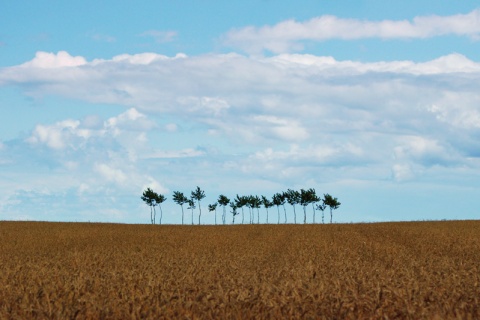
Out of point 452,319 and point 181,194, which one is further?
point 181,194

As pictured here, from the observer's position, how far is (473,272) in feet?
53.6

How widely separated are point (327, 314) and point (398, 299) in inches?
49.3

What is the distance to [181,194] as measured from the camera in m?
138

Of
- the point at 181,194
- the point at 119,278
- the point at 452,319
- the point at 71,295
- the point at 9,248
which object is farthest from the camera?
the point at 181,194

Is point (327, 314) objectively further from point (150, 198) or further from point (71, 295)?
point (150, 198)

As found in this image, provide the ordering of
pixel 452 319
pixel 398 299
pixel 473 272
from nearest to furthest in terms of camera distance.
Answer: pixel 452 319 → pixel 398 299 → pixel 473 272

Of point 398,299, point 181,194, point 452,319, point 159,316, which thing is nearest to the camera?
point 452,319

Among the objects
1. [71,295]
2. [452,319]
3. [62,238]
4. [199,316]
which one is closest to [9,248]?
[62,238]

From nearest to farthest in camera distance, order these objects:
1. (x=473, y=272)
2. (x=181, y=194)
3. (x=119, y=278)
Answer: (x=119, y=278)
(x=473, y=272)
(x=181, y=194)

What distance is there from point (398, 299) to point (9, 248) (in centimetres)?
3362

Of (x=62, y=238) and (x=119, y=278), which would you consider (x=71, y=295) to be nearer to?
(x=119, y=278)

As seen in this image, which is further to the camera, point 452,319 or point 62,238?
point 62,238

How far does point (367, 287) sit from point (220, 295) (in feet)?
10.6

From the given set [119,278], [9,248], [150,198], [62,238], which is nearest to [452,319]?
[119,278]
